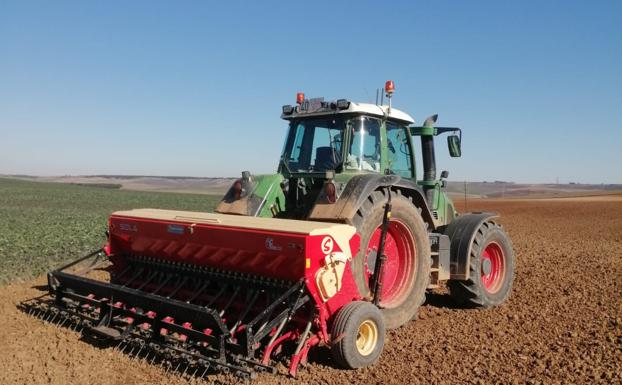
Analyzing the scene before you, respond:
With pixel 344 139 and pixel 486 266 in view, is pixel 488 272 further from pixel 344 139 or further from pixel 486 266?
pixel 344 139

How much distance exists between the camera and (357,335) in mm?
4383

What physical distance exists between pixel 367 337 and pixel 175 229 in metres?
2.12

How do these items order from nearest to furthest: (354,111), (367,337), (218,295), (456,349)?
(367,337) < (218,295) < (456,349) < (354,111)

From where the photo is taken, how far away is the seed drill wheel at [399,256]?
5066mm

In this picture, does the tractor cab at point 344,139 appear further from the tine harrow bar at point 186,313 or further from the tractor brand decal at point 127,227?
the tractor brand decal at point 127,227

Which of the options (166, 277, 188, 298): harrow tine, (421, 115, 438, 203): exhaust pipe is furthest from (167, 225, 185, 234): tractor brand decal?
(421, 115, 438, 203): exhaust pipe

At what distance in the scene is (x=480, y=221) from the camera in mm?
6668

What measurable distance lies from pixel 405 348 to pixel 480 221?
7.86ft

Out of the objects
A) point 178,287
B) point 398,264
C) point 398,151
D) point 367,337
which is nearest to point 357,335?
point 367,337

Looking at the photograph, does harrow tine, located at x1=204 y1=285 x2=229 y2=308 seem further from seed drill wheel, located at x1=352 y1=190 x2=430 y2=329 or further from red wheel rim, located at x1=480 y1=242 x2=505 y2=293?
red wheel rim, located at x1=480 y1=242 x2=505 y2=293

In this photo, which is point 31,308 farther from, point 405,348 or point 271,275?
point 405,348

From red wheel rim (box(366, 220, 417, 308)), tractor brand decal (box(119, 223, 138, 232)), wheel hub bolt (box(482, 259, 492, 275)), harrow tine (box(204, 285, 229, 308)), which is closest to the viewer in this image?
harrow tine (box(204, 285, 229, 308))

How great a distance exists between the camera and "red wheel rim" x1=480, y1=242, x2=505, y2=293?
280 inches

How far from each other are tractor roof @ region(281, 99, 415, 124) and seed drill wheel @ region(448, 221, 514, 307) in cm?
183
